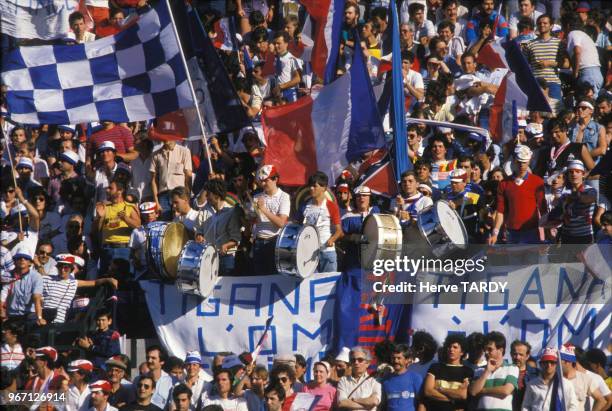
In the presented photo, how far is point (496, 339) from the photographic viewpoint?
15586mm

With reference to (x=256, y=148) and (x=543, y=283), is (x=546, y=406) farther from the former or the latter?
(x=256, y=148)

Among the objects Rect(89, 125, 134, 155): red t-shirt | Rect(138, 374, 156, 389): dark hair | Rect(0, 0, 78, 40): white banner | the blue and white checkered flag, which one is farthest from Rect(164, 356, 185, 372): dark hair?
Rect(0, 0, 78, 40): white banner

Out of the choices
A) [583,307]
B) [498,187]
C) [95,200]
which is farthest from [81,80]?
[583,307]

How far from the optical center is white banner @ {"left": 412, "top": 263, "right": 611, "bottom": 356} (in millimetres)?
16141

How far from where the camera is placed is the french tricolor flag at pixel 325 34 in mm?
18734

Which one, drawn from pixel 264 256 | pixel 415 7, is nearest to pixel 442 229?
pixel 264 256

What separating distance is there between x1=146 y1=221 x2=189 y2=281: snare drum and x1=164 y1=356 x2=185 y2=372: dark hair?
828 mm

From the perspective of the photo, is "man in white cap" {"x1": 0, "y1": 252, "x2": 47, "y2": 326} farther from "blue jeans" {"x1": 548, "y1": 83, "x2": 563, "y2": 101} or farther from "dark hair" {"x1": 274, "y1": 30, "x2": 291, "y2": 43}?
"blue jeans" {"x1": 548, "y1": 83, "x2": 563, "y2": 101}

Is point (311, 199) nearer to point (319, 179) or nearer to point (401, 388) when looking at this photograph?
point (319, 179)

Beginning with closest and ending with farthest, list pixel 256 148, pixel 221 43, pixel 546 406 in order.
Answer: pixel 546 406 < pixel 256 148 < pixel 221 43

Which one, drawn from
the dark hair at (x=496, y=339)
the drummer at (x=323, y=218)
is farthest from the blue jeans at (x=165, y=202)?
the dark hair at (x=496, y=339)

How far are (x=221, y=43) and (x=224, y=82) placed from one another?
12.1 ft

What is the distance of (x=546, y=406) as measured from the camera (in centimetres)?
1502

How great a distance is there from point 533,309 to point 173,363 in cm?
344
